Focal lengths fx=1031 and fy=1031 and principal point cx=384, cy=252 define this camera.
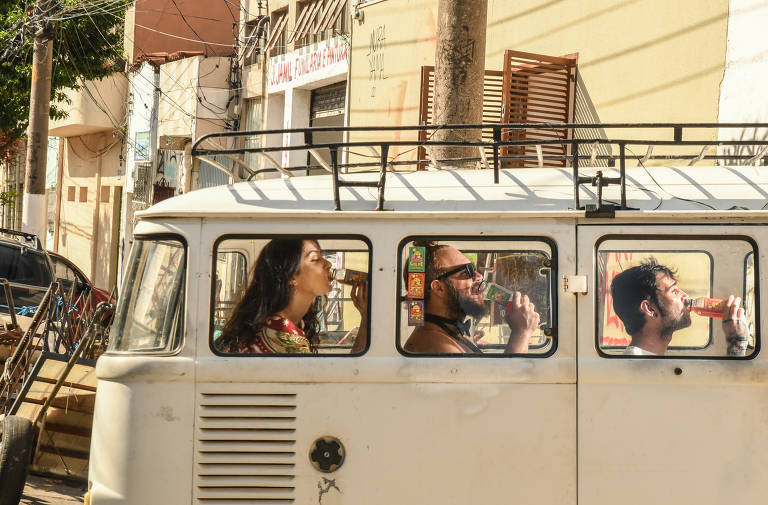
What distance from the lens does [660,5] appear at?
1016 cm

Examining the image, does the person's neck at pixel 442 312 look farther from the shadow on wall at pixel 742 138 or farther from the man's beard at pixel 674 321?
the shadow on wall at pixel 742 138

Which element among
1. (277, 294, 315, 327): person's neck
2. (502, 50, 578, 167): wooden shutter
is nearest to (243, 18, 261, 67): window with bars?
(502, 50, 578, 167): wooden shutter

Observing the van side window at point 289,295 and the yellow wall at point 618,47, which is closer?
the van side window at point 289,295

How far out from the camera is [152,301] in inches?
189

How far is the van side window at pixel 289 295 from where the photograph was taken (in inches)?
187

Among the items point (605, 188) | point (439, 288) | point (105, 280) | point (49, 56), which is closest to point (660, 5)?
point (605, 188)

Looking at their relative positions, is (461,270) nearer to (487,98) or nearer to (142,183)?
(487,98)

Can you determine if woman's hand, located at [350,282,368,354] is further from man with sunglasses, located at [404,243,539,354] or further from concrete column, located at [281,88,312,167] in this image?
concrete column, located at [281,88,312,167]

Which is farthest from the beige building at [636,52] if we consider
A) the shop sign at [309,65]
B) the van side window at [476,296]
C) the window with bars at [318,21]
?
the van side window at [476,296]

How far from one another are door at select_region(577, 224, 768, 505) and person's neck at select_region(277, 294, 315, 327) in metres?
1.27

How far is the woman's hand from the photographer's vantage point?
4680mm

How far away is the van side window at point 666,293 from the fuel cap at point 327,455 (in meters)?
1.28

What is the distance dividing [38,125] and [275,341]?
14.1 m

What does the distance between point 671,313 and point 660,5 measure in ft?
20.5
